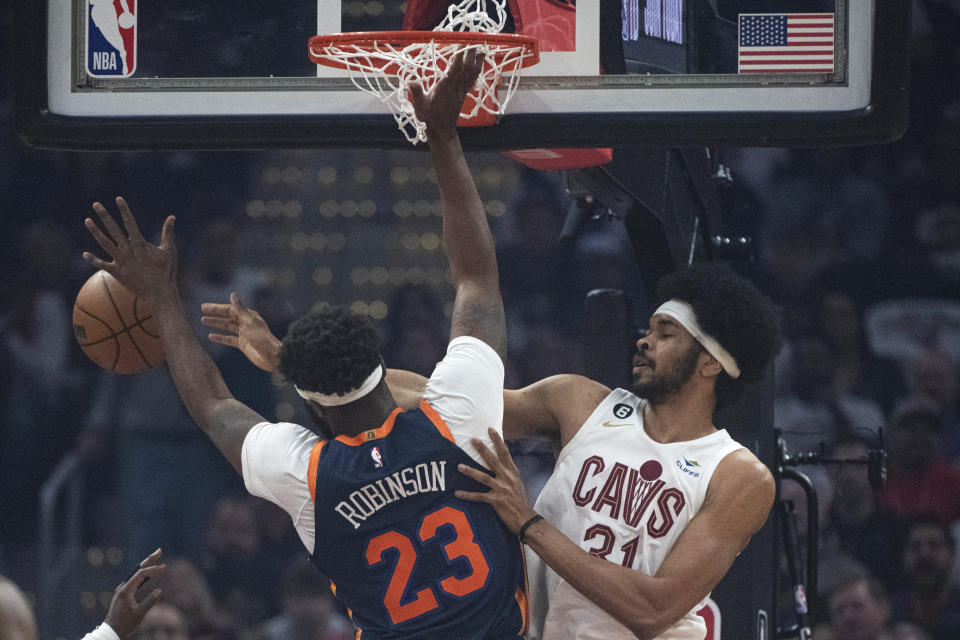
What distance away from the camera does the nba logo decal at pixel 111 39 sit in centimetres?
351

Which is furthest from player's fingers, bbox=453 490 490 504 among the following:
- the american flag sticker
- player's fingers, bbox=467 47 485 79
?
the american flag sticker

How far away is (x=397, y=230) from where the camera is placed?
7.99 m

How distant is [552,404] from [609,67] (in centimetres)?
94

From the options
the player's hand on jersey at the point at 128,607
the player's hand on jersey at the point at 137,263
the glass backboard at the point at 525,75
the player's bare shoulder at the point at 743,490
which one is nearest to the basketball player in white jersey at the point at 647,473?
the player's bare shoulder at the point at 743,490

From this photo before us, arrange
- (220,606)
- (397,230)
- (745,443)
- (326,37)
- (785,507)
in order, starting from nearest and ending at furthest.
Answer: (326,37), (745,443), (785,507), (220,606), (397,230)

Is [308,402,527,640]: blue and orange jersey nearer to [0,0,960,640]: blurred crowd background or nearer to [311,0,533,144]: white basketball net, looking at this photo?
[311,0,533,144]: white basketball net

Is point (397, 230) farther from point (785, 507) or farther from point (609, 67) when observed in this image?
point (609, 67)

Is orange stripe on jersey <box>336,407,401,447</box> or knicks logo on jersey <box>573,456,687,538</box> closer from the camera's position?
orange stripe on jersey <box>336,407,401,447</box>

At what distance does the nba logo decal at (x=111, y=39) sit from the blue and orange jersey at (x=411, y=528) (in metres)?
1.21

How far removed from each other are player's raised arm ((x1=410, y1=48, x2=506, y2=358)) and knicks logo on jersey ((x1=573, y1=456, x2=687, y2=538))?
0.48 meters

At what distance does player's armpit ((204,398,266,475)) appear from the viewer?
3279 mm

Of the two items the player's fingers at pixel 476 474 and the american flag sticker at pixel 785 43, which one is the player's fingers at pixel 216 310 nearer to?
the player's fingers at pixel 476 474

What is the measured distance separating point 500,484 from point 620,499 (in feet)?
1.42

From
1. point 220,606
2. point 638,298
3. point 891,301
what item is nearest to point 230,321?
point 220,606
